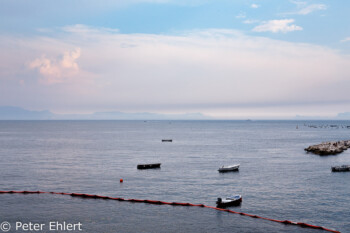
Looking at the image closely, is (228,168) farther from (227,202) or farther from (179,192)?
(227,202)

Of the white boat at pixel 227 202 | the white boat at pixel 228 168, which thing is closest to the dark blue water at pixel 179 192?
the white boat at pixel 227 202

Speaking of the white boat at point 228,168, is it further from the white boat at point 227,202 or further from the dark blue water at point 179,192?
the white boat at point 227,202

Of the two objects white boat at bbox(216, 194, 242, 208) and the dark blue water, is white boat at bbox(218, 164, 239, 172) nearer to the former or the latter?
the dark blue water

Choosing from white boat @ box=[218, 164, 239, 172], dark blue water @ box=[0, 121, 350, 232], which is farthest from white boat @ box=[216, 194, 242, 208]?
white boat @ box=[218, 164, 239, 172]

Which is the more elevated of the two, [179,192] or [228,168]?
[228,168]

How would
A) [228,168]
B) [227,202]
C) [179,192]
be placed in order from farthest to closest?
1. [228,168]
2. [179,192]
3. [227,202]

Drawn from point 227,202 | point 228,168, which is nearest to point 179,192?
point 227,202

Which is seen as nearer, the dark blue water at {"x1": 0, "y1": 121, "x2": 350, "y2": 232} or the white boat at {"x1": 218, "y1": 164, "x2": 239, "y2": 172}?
the dark blue water at {"x1": 0, "y1": 121, "x2": 350, "y2": 232}

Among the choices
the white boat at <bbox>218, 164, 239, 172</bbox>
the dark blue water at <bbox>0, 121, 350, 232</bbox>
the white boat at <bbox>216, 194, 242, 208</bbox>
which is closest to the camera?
the dark blue water at <bbox>0, 121, 350, 232</bbox>

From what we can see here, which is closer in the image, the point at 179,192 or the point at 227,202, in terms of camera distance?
the point at 227,202

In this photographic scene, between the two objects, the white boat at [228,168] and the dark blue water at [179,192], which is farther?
the white boat at [228,168]

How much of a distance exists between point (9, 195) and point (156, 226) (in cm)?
3255

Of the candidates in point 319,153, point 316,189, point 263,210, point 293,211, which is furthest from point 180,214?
point 319,153

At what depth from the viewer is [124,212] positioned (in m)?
53.2
